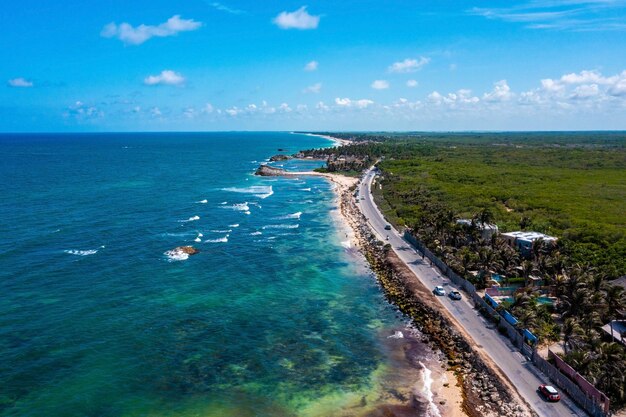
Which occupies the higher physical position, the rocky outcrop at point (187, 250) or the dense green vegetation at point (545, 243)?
the dense green vegetation at point (545, 243)

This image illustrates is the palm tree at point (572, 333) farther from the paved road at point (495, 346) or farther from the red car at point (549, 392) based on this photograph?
the red car at point (549, 392)

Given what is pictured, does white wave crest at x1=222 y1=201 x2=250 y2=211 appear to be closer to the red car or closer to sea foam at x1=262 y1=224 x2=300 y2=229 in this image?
sea foam at x1=262 y1=224 x2=300 y2=229

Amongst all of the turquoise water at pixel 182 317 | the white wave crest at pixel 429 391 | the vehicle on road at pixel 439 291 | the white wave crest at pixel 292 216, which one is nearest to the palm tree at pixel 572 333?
the white wave crest at pixel 429 391

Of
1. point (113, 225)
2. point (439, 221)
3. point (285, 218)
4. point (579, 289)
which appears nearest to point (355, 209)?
point (285, 218)

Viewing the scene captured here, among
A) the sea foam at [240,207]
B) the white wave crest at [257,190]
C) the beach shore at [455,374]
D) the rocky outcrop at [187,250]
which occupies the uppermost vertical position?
the white wave crest at [257,190]

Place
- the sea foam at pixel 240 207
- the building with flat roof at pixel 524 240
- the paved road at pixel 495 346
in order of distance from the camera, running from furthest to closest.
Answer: the sea foam at pixel 240 207 → the building with flat roof at pixel 524 240 → the paved road at pixel 495 346

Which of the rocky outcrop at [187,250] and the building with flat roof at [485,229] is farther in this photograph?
the building with flat roof at [485,229]

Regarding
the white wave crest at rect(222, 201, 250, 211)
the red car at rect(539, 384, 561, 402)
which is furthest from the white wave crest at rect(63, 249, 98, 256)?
the red car at rect(539, 384, 561, 402)
